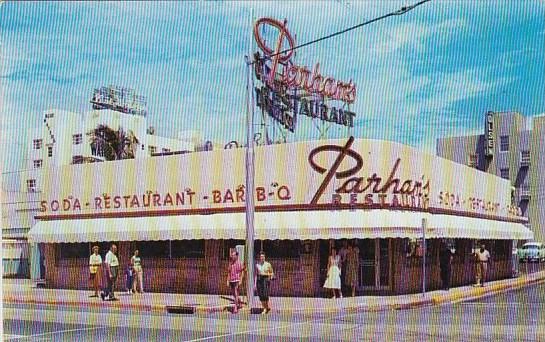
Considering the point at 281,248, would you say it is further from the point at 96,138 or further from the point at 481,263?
the point at 96,138

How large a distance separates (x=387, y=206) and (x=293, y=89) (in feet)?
23.9

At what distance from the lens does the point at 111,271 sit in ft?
66.8

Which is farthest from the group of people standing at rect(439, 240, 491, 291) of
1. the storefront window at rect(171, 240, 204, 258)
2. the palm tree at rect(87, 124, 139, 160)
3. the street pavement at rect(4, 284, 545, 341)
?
the palm tree at rect(87, 124, 139, 160)

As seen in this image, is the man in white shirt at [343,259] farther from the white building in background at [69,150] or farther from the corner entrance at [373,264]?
the white building in background at [69,150]

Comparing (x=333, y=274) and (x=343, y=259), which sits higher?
(x=343, y=259)

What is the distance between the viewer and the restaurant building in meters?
20.4

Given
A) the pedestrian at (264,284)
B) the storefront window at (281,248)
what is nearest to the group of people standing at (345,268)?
the storefront window at (281,248)

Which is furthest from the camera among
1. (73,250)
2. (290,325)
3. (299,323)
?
(73,250)

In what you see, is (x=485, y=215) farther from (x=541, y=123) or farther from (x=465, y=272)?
(x=541, y=123)

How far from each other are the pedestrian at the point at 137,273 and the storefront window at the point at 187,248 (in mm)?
1023

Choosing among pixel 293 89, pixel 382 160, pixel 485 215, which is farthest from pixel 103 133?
pixel 382 160

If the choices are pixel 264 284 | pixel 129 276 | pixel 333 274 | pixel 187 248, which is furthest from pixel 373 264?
pixel 129 276

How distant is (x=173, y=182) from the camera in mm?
22844

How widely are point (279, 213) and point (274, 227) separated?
0.62 meters
